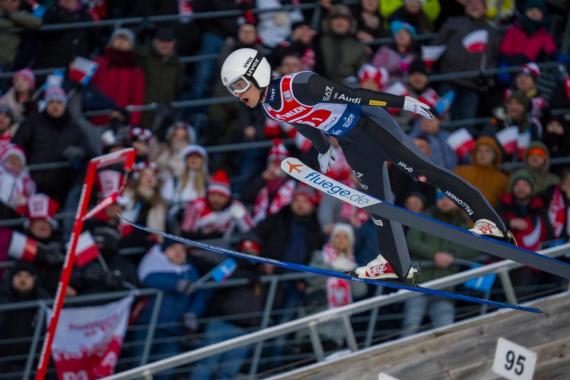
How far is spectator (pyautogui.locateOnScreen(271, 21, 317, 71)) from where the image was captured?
1284 centimetres

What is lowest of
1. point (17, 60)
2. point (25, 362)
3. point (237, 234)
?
point (25, 362)

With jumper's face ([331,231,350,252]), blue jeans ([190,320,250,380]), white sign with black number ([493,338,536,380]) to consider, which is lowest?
blue jeans ([190,320,250,380])

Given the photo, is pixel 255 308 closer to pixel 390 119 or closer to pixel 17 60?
pixel 390 119

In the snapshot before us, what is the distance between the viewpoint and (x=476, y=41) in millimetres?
13242

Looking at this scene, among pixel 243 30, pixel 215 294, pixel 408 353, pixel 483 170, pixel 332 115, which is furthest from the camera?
pixel 243 30

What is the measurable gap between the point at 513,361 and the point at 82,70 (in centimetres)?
478

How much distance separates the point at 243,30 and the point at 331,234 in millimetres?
2492

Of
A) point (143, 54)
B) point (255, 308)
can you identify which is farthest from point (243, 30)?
point (255, 308)

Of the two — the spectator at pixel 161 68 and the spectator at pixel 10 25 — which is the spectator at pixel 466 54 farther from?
the spectator at pixel 10 25

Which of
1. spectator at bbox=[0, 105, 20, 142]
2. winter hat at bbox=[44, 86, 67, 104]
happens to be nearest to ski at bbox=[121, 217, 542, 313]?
winter hat at bbox=[44, 86, 67, 104]

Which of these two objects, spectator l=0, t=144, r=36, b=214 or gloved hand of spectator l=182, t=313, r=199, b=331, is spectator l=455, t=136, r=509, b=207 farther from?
spectator l=0, t=144, r=36, b=214

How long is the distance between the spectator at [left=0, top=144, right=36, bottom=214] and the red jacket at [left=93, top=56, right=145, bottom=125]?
1.39 m

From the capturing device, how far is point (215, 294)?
11023 millimetres

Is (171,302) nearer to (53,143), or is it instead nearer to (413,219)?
(53,143)
